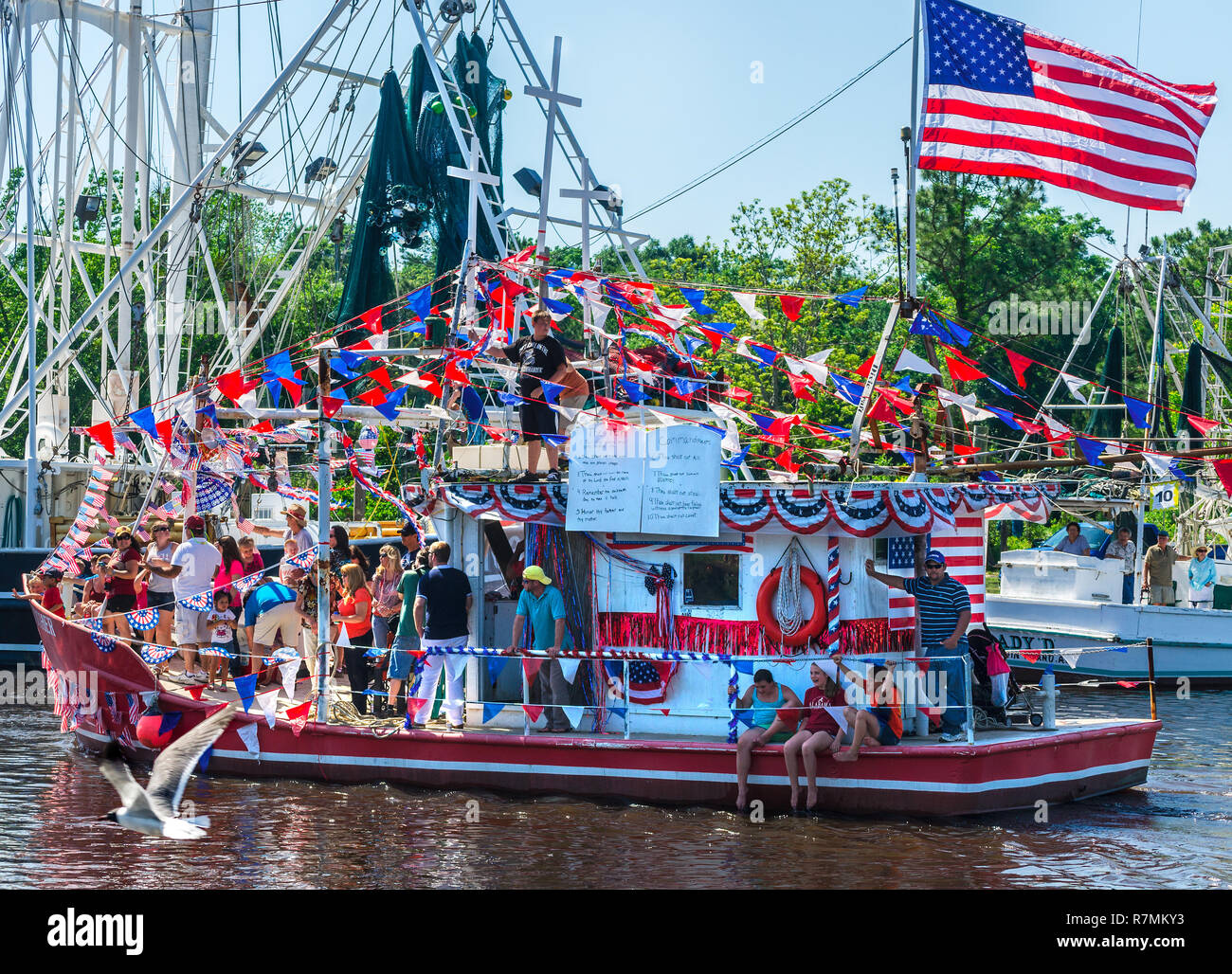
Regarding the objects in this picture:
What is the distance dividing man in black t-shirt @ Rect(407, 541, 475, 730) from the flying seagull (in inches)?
108

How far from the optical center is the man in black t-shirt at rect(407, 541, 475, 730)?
13188mm

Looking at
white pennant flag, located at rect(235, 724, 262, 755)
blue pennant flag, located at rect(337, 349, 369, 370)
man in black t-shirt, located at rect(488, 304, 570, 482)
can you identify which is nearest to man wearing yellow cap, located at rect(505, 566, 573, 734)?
man in black t-shirt, located at rect(488, 304, 570, 482)

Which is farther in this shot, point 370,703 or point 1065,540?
point 1065,540

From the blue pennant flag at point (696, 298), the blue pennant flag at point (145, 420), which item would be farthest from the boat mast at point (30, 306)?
the blue pennant flag at point (696, 298)

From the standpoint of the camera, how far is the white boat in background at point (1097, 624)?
22.2m

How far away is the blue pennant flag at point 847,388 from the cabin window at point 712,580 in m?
2.29

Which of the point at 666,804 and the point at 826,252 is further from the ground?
the point at 826,252

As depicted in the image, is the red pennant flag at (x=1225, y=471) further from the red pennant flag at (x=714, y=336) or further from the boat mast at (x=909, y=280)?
the red pennant flag at (x=714, y=336)

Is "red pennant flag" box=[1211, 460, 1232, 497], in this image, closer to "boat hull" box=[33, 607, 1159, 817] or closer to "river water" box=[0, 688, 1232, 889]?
"boat hull" box=[33, 607, 1159, 817]

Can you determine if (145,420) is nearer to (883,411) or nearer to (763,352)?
(763,352)

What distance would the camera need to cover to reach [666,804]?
A: 41.5ft

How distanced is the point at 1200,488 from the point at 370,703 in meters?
16.9
